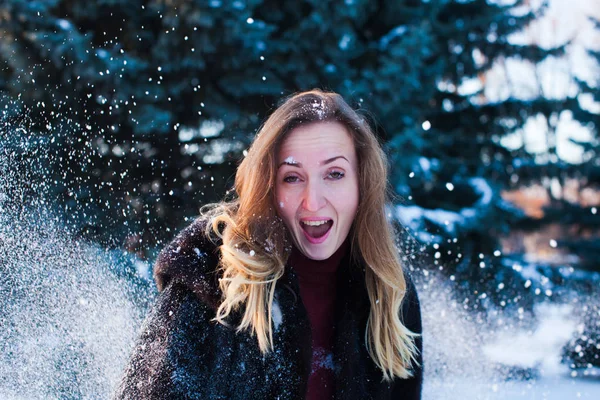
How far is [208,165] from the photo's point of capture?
5.61 m

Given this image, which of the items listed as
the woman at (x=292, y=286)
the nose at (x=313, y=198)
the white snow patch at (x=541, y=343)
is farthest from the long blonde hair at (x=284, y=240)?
the white snow patch at (x=541, y=343)

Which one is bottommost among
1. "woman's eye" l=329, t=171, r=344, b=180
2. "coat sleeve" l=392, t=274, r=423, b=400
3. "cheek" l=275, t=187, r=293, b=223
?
"coat sleeve" l=392, t=274, r=423, b=400

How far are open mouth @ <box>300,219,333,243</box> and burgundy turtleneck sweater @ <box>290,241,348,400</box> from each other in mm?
97

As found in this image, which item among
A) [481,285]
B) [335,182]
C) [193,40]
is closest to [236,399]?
[335,182]

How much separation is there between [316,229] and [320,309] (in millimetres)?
312

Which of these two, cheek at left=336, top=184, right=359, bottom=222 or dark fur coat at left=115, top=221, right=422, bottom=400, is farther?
cheek at left=336, top=184, right=359, bottom=222

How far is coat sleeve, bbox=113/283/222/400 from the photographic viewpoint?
1.64m

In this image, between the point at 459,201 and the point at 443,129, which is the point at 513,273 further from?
the point at 443,129

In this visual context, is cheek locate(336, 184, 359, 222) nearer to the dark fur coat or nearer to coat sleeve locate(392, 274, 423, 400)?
the dark fur coat

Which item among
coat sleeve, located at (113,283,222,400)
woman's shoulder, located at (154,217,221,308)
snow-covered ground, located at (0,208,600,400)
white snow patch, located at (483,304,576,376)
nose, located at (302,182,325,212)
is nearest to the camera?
coat sleeve, located at (113,283,222,400)

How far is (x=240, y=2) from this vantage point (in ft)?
16.3

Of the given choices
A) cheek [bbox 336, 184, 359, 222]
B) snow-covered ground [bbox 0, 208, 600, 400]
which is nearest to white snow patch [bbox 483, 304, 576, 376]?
snow-covered ground [bbox 0, 208, 600, 400]

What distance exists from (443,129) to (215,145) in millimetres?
3114

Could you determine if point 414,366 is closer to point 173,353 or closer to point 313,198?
point 313,198
